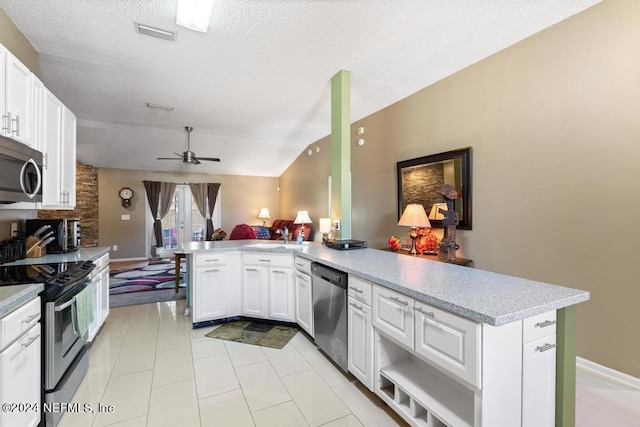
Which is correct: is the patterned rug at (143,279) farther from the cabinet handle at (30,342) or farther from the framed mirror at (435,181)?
the framed mirror at (435,181)

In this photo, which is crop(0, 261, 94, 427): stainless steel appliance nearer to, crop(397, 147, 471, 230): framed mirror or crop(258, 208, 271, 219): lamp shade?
crop(397, 147, 471, 230): framed mirror

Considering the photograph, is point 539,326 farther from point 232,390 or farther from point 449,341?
point 232,390

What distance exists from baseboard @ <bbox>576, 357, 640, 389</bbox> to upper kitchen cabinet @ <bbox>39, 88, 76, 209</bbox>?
4.62m

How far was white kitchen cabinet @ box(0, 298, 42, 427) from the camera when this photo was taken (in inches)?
51.2

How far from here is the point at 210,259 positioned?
3.13m

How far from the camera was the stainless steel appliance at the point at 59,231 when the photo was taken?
2.68 metres

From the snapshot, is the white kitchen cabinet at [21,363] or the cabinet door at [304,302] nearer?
the white kitchen cabinet at [21,363]

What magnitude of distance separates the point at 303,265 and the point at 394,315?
1.31 meters

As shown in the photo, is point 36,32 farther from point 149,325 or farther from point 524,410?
point 524,410

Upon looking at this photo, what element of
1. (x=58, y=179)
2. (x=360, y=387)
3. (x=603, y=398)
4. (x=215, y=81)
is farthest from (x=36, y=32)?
(x=603, y=398)

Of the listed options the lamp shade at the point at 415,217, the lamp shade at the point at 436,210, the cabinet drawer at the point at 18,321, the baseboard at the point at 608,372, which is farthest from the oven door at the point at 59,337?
the baseboard at the point at 608,372

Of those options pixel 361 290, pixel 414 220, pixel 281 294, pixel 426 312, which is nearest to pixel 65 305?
pixel 281 294

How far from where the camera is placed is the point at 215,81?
136 inches

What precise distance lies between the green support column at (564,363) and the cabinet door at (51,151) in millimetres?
3701
